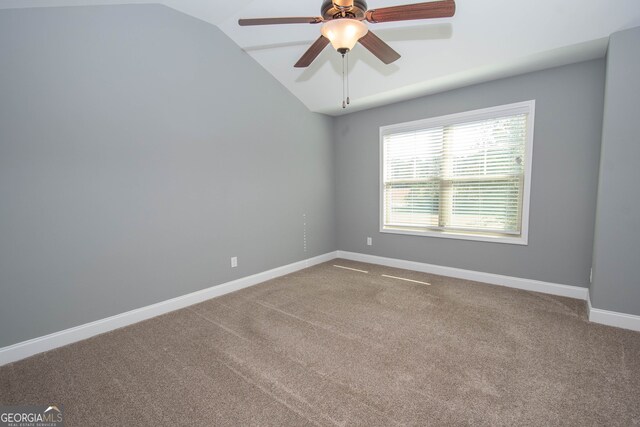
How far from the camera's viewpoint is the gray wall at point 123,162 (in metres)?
2.08

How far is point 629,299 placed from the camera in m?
2.34

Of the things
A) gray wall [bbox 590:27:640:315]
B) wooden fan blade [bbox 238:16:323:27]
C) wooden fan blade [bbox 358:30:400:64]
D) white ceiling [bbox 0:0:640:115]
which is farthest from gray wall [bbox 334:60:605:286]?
wooden fan blade [bbox 238:16:323:27]

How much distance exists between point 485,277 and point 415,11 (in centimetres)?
309

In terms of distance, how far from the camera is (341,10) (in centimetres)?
155

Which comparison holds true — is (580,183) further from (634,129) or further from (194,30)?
(194,30)

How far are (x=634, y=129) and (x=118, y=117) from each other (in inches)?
170

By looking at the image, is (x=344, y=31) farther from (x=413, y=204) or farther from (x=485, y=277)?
(x=485, y=277)

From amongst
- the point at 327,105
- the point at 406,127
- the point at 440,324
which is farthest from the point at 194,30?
the point at 440,324

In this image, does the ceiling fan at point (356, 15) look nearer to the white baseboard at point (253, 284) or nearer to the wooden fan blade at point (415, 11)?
the wooden fan blade at point (415, 11)

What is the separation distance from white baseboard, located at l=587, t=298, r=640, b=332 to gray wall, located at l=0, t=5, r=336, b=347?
3.38 metres

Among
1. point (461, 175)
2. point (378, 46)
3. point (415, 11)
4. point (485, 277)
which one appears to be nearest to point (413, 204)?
point (461, 175)

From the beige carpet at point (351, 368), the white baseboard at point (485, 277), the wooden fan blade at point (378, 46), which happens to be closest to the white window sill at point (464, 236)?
the white baseboard at point (485, 277)

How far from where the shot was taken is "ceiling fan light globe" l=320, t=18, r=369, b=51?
1579 mm

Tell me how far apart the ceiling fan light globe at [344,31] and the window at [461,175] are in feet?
7.85
